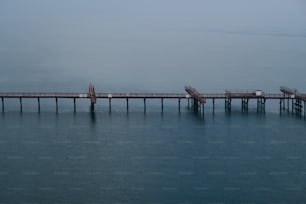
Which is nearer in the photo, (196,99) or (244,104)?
(196,99)

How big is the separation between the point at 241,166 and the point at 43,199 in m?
14.9

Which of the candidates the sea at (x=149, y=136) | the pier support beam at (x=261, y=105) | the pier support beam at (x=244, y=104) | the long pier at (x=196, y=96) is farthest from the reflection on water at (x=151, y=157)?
the pier support beam at (x=261, y=105)

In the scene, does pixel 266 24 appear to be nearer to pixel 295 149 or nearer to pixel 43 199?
pixel 295 149

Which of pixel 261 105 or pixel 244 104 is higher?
pixel 244 104

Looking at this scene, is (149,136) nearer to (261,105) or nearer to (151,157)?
(151,157)

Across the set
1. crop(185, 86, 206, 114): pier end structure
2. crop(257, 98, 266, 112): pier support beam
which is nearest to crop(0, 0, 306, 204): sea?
crop(257, 98, 266, 112): pier support beam

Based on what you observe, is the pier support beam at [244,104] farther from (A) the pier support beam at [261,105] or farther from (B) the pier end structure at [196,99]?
(B) the pier end structure at [196,99]

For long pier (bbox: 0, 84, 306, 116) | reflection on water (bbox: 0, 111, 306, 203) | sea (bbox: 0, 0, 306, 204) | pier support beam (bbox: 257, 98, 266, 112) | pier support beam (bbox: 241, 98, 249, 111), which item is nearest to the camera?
reflection on water (bbox: 0, 111, 306, 203)

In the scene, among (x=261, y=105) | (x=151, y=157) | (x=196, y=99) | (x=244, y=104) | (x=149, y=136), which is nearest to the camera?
(x=151, y=157)

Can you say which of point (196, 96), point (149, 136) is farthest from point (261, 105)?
point (149, 136)

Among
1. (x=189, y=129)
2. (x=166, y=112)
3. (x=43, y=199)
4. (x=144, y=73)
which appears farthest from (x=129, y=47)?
(x=43, y=199)

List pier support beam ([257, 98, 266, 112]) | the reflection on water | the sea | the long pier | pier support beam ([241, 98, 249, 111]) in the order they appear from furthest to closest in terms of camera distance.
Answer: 1. pier support beam ([257, 98, 266, 112])
2. pier support beam ([241, 98, 249, 111])
3. the long pier
4. the sea
5. the reflection on water

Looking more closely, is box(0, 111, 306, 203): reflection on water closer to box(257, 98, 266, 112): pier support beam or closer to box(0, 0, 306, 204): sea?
box(0, 0, 306, 204): sea

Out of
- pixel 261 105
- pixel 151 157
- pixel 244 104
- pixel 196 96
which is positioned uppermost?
pixel 196 96
